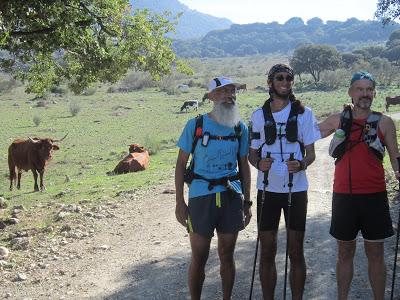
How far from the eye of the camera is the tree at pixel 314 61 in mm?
71375

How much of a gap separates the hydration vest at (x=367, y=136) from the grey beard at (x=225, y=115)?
3.06ft

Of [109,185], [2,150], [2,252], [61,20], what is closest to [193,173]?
[2,252]

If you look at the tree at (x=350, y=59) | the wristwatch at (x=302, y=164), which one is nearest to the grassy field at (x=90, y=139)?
the wristwatch at (x=302, y=164)

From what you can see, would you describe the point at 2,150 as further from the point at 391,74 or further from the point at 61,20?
the point at 391,74

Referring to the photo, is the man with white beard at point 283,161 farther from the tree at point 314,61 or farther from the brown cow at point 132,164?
the tree at point 314,61

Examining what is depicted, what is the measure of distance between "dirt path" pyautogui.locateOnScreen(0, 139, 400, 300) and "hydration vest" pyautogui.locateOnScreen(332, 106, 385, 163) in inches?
69.2

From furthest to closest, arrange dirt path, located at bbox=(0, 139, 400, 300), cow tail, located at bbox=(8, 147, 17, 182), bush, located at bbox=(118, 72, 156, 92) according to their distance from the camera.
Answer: bush, located at bbox=(118, 72, 156, 92), cow tail, located at bbox=(8, 147, 17, 182), dirt path, located at bbox=(0, 139, 400, 300)

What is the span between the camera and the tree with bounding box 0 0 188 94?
7.91 m

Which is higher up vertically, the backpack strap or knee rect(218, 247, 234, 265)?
the backpack strap

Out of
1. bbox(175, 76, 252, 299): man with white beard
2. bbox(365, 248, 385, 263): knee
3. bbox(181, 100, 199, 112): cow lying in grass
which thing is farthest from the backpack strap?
bbox(181, 100, 199, 112): cow lying in grass

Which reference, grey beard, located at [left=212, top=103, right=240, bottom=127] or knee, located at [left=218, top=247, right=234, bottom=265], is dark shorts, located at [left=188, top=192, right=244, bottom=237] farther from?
grey beard, located at [left=212, top=103, right=240, bottom=127]

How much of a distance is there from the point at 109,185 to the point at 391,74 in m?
57.7

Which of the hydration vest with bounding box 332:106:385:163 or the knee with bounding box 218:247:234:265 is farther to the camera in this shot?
the knee with bounding box 218:247:234:265

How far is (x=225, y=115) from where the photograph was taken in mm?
4434
